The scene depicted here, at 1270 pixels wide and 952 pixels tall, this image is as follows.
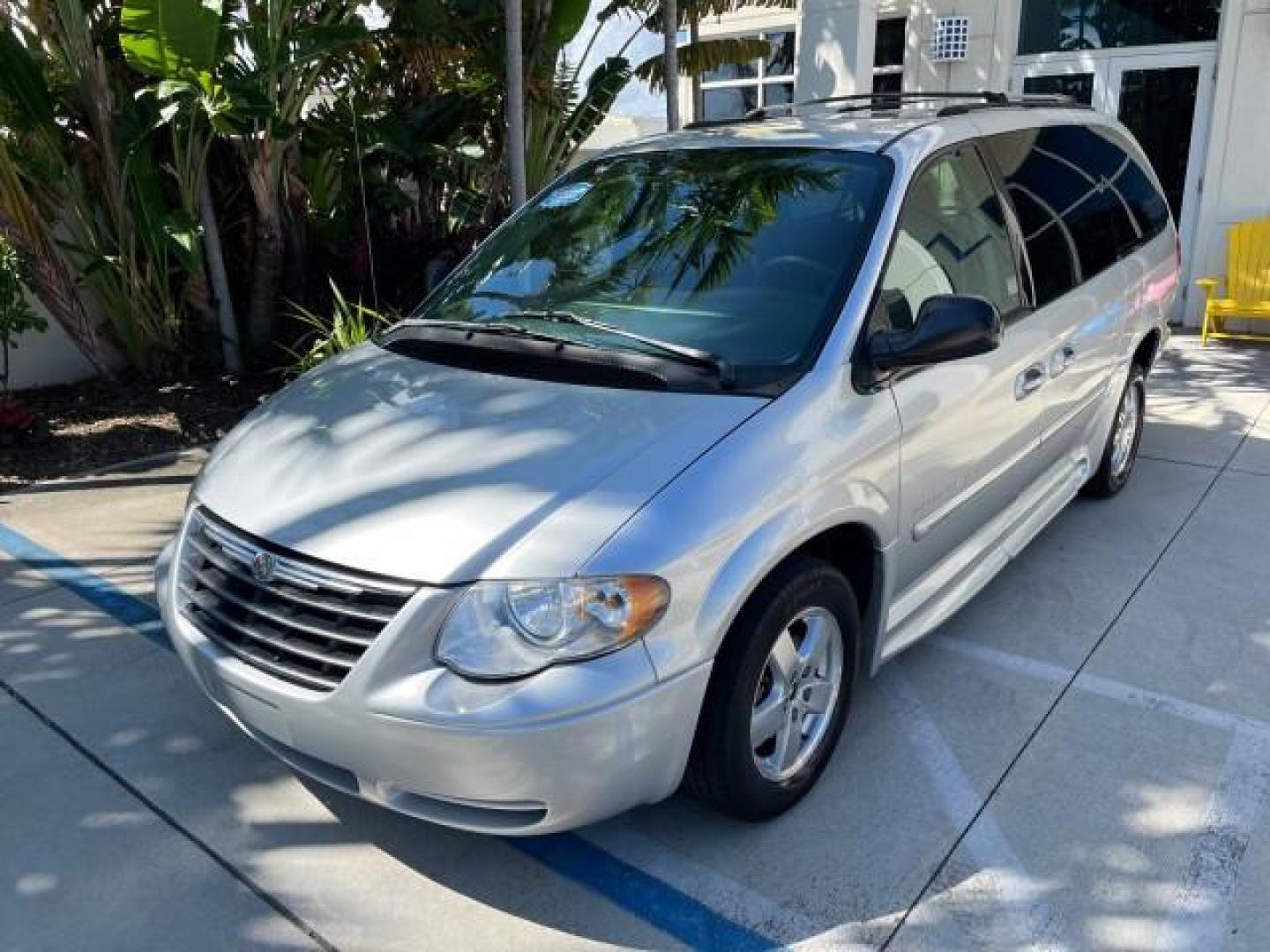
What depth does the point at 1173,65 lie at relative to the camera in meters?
9.47

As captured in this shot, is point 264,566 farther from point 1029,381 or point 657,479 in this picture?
point 1029,381

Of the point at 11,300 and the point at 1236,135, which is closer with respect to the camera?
the point at 11,300

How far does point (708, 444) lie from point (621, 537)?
389mm

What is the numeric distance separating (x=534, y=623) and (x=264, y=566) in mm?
752

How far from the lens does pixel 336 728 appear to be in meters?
2.44

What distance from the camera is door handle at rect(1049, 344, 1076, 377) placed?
4.08 meters

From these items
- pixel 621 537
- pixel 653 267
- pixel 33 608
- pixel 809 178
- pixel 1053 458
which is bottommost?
pixel 33 608

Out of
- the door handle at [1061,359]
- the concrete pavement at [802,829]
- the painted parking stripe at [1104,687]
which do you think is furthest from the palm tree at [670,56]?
the concrete pavement at [802,829]

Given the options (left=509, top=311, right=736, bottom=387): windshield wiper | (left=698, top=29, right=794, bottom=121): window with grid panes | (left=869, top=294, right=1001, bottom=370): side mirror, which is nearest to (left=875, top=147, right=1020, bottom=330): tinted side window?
(left=869, top=294, right=1001, bottom=370): side mirror

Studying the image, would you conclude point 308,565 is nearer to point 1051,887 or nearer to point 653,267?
point 653,267

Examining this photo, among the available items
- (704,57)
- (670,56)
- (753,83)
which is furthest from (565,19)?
(753,83)

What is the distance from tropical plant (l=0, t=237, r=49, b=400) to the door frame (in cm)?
881

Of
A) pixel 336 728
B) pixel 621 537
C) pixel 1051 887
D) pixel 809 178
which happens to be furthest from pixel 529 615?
pixel 809 178

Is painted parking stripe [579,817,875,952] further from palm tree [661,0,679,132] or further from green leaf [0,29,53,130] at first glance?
palm tree [661,0,679,132]
